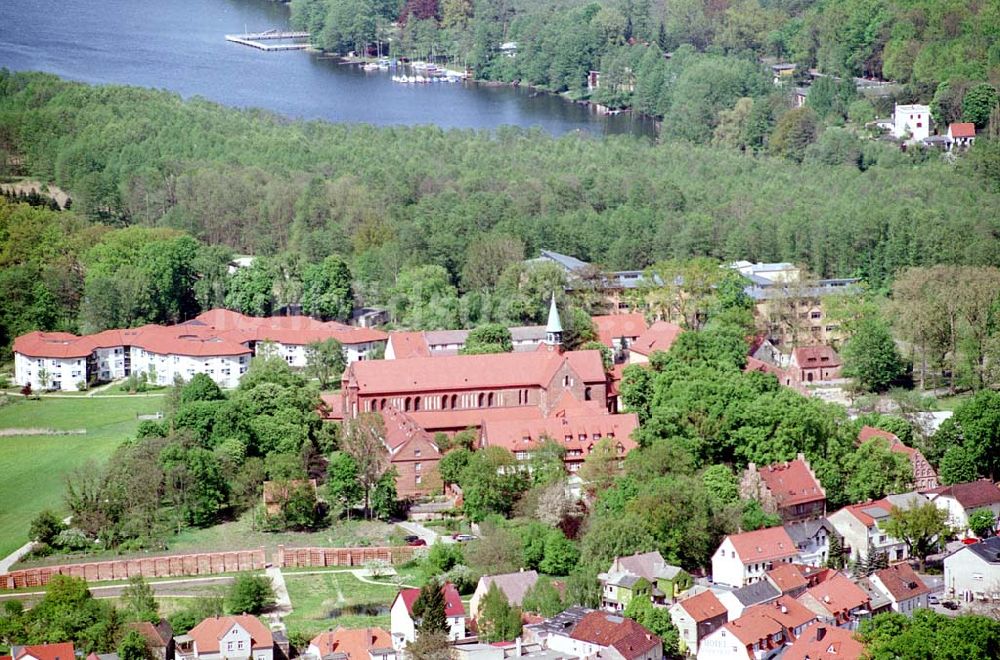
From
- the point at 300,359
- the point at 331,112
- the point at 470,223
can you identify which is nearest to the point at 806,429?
the point at 300,359

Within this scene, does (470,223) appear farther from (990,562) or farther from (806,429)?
(990,562)

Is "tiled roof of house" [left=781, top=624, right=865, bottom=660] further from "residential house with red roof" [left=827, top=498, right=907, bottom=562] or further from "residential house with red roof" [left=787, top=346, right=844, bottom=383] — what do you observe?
"residential house with red roof" [left=787, top=346, right=844, bottom=383]

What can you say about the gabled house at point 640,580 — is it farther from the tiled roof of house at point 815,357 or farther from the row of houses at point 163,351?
the row of houses at point 163,351

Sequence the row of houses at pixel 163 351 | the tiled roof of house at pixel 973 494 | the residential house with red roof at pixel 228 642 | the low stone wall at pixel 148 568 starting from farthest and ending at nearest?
the row of houses at pixel 163 351
the tiled roof of house at pixel 973 494
the low stone wall at pixel 148 568
the residential house with red roof at pixel 228 642

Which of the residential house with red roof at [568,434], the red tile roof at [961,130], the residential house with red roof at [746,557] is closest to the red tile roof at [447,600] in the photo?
the residential house with red roof at [746,557]

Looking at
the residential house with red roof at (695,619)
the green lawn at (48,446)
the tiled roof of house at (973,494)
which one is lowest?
the green lawn at (48,446)

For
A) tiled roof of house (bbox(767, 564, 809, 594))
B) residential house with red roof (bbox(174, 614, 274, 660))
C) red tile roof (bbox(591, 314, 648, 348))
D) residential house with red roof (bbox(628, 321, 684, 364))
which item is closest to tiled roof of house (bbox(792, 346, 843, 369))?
residential house with red roof (bbox(628, 321, 684, 364))

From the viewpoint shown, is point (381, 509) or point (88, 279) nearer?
point (381, 509)
